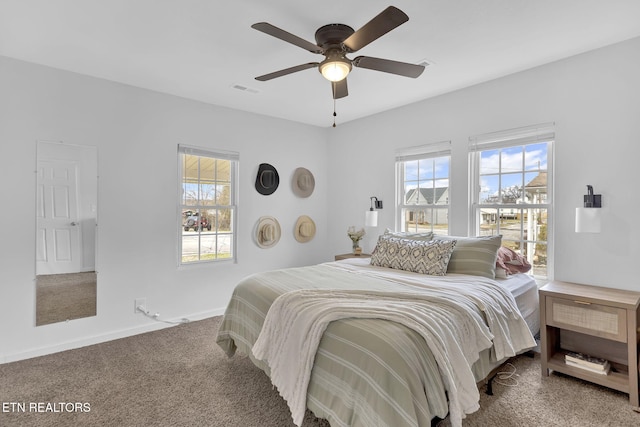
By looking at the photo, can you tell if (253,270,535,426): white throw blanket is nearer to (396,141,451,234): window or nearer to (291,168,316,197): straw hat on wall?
(396,141,451,234): window

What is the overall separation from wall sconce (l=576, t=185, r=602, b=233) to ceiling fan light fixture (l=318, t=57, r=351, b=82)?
2.11 m

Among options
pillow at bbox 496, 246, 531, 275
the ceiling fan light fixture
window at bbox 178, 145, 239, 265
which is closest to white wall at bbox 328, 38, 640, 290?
pillow at bbox 496, 246, 531, 275

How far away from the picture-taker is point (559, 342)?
8.85 feet

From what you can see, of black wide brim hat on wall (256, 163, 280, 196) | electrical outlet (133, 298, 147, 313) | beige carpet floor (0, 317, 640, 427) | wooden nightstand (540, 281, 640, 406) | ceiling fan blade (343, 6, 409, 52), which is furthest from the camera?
black wide brim hat on wall (256, 163, 280, 196)

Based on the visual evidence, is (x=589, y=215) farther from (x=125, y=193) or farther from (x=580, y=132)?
(x=125, y=193)

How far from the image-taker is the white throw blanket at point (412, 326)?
1.61m

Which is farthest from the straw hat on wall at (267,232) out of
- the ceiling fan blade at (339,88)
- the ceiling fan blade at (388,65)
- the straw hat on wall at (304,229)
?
the ceiling fan blade at (388,65)

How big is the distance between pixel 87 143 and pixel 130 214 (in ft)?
2.55

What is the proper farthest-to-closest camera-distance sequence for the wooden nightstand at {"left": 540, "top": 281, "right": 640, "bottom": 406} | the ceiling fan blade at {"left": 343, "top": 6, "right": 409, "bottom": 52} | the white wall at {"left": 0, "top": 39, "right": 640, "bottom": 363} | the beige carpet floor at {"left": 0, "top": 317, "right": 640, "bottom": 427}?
the white wall at {"left": 0, "top": 39, "right": 640, "bottom": 363} → the wooden nightstand at {"left": 540, "top": 281, "right": 640, "bottom": 406} → the beige carpet floor at {"left": 0, "top": 317, "right": 640, "bottom": 427} → the ceiling fan blade at {"left": 343, "top": 6, "right": 409, "bottom": 52}

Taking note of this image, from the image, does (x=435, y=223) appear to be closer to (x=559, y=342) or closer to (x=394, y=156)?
(x=394, y=156)

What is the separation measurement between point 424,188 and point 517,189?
102 centimetres

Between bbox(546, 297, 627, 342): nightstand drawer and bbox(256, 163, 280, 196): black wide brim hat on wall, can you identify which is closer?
bbox(546, 297, 627, 342): nightstand drawer

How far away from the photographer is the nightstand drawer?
214cm

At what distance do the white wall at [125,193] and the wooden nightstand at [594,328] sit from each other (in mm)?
3153
